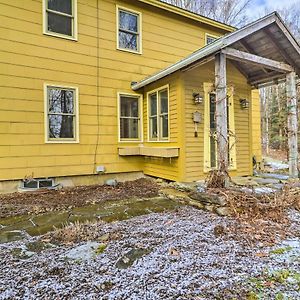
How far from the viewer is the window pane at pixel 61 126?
659cm

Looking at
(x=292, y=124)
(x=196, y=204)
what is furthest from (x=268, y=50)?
(x=196, y=204)

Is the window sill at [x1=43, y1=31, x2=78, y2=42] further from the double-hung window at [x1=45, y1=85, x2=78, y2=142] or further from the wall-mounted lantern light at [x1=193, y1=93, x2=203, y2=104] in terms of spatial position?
the wall-mounted lantern light at [x1=193, y1=93, x2=203, y2=104]

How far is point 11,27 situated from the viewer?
6.05 m

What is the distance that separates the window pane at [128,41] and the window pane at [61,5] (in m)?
1.59

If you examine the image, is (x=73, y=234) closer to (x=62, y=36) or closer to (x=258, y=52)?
(x=62, y=36)

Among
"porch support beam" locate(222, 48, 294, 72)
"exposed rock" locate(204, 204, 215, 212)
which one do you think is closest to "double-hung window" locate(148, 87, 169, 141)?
"porch support beam" locate(222, 48, 294, 72)

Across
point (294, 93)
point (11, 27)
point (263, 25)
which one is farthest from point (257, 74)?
point (11, 27)

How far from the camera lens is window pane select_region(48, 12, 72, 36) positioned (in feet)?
21.7

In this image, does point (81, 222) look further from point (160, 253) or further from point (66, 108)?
point (66, 108)

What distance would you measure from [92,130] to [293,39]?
18.8 feet

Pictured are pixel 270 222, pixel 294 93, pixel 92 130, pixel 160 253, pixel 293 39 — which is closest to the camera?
pixel 160 253

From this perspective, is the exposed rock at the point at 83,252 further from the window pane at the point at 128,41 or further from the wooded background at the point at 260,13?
the wooded background at the point at 260,13

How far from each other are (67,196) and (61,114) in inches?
89.7

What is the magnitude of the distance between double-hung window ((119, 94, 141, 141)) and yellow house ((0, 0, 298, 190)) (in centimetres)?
3
